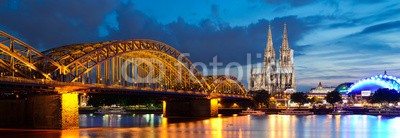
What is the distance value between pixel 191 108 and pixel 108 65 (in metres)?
39.5

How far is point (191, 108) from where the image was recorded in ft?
379

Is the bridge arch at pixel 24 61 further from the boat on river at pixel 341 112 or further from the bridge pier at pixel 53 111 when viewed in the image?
the boat on river at pixel 341 112

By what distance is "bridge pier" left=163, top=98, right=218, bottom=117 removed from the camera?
114m

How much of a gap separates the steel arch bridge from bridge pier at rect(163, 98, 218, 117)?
2.89m

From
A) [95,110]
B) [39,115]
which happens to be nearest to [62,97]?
[39,115]

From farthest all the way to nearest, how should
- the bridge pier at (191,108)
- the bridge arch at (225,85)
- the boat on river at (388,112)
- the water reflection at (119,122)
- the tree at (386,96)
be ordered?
→ 1. the tree at (386,96)
2. the bridge arch at (225,85)
3. the boat on river at (388,112)
4. the bridge pier at (191,108)
5. the water reflection at (119,122)

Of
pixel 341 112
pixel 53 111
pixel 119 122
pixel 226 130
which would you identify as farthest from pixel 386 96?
pixel 53 111

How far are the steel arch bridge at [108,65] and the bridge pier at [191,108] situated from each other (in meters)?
2.89

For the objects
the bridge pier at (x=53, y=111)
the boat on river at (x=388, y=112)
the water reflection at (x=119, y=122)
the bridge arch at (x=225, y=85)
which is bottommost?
the boat on river at (x=388, y=112)

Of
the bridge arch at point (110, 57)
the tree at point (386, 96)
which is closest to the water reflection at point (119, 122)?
the bridge arch at point (110, 57)

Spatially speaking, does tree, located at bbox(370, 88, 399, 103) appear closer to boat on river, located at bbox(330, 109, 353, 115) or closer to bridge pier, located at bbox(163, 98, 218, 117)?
boat on river, located at bbox(330, 109, 353, 115)

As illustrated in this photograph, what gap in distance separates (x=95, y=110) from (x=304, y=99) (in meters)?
79.3

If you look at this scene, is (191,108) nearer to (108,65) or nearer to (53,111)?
(108,65)

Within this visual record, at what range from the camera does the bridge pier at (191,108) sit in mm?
114438
